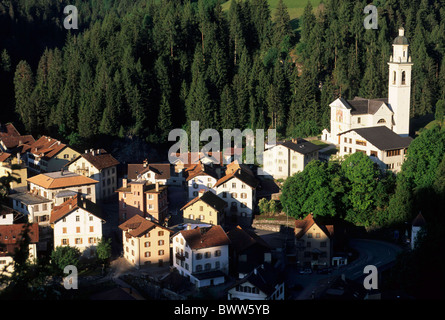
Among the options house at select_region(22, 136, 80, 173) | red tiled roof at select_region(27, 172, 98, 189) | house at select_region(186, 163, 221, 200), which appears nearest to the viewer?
red tiled roof at select_region(27, 172, 98, 189)

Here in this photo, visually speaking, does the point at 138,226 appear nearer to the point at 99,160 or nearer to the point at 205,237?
the point at 205,237

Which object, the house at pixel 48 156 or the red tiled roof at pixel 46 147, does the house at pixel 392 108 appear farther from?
the red tiled roof at pixel 46 147

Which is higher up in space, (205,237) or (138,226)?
(138,226)

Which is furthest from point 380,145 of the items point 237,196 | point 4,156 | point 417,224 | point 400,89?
point 4,156

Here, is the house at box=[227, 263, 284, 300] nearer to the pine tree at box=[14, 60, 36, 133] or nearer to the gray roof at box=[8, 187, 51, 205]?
the gray roof at box=[8, 187, 51, 205]

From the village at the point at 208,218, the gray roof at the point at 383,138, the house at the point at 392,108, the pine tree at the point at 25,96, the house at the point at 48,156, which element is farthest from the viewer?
the pine tree at the point at 25,96

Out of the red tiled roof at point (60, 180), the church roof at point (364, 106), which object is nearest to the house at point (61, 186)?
the red tiled roof at point (60, 180)

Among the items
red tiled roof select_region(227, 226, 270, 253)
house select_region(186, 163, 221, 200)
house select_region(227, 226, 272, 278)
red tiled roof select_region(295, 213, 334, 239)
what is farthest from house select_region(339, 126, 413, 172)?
house select_region(227, 226, 272, 278)
